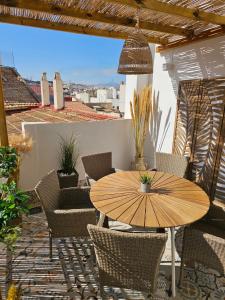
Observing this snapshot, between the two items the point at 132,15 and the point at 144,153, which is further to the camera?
the point at 144,153

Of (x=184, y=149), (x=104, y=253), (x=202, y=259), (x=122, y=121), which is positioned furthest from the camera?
(x=122, y=121)

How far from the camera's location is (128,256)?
1622 mm

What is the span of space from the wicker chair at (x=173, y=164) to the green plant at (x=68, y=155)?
1.55m

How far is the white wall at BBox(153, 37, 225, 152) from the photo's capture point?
3.30 metres

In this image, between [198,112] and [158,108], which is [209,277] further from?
[158,108]

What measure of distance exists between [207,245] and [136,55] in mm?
1970

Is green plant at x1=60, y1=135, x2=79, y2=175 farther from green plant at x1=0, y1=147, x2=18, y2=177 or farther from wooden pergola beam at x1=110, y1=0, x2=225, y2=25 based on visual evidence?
wooden pergola beam at x1=110, y1=0, x2=225, y2=25

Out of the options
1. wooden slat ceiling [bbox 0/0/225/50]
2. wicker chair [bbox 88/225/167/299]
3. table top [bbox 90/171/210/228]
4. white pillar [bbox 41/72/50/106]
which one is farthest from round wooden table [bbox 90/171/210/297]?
white pillar [bbox 41/72/50/106]

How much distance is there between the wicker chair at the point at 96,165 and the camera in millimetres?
3434

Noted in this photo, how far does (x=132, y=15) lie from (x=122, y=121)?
237 cm

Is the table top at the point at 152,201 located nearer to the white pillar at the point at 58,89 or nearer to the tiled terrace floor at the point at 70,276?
the tiled terrace floor at the point at 70,276

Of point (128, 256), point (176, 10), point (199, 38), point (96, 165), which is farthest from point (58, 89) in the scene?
point (128, 256)

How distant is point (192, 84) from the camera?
12.2 feet

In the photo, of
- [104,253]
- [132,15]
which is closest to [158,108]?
[132,15]
